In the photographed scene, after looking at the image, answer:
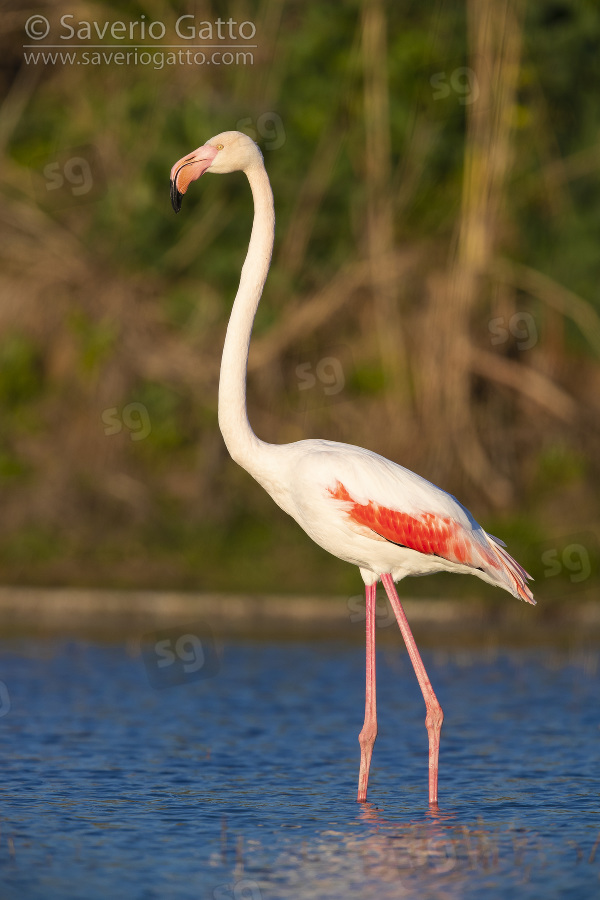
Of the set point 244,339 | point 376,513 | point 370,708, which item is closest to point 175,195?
point 244,339

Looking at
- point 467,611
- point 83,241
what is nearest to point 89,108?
point 83,241

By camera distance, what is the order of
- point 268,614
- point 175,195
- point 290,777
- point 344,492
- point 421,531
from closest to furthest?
point 175,195, point 344,492, point 421,531, point 290,777, point 268,614

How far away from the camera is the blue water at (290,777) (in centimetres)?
543

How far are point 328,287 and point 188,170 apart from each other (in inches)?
401

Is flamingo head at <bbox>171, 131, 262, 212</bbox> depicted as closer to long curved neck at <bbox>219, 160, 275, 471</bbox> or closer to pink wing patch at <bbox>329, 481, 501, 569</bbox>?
long curved neck at <bbox>219, 160, 275, 471</bbox>

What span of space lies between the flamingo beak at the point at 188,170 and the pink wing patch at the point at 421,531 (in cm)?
150

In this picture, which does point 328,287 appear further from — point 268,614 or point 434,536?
point 434,536

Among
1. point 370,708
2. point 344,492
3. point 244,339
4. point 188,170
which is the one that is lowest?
point 370,708

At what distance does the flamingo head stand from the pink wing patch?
156cm

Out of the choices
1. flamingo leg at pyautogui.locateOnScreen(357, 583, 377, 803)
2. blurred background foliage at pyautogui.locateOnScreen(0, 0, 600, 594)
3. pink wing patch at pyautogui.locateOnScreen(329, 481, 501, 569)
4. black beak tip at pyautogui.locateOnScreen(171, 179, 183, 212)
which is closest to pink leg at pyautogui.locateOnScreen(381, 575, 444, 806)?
flamingo leg at pyautogui.locateOnScreen(357, 583, 377, 803)

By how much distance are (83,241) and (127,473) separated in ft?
10.2

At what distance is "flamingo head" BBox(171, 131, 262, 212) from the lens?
659 centimetres

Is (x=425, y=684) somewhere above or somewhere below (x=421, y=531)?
below

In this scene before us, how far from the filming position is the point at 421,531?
22.4 ft
